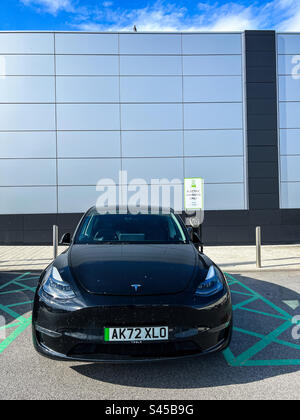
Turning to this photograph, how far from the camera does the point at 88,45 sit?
10812 millimetres

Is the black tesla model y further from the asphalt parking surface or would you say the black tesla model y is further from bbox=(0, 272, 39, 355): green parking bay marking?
bbox=(0, 272, 39, 355): green parking bay marking

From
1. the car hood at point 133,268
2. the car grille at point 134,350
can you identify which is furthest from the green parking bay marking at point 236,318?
the car hood at point 133,268

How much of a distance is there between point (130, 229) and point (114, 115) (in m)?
7.99

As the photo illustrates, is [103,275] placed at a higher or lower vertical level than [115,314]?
higher

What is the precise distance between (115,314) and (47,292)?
0.70 m

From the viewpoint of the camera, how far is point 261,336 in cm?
334

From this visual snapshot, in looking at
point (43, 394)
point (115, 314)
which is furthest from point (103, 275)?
point (43, 394)

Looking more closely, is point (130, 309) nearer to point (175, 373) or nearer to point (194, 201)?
point (175, 373)

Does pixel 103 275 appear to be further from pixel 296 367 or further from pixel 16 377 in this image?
pixel 296 367

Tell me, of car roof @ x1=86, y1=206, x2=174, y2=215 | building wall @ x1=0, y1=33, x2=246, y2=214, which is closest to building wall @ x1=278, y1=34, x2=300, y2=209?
A: building wall @ x1=0, y1=33, x2=246, y2=214

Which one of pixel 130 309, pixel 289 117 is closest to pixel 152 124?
pixel 289 117

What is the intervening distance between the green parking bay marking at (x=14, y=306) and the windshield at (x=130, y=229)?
1244 mm

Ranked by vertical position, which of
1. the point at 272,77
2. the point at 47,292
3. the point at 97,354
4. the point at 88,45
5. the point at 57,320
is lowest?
the point at 97,354

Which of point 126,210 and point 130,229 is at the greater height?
point 126,210
